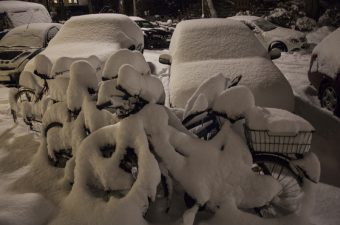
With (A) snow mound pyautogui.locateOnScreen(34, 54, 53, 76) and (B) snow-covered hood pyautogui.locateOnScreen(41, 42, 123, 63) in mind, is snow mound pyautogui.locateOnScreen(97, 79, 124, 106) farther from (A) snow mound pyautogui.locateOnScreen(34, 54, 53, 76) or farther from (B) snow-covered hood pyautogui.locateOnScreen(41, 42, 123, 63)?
(B) snow-covered hood pyautogui.locateOnScreen(41, 42, 123, 63)

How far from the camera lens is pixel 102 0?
28.3 meters

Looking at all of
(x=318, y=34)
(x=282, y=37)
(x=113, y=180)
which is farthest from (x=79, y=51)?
(x=318, y=34)

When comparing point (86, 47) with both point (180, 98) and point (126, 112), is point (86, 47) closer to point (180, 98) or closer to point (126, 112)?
point (180, 98)

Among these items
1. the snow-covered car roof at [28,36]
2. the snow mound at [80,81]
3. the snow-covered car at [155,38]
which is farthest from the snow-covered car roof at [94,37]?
the snow-covered car at [155,38]

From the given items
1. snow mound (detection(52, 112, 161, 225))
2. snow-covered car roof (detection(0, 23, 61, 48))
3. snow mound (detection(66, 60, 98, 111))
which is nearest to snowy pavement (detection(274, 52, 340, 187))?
snow mound (detection(52, 112, 161, 225))

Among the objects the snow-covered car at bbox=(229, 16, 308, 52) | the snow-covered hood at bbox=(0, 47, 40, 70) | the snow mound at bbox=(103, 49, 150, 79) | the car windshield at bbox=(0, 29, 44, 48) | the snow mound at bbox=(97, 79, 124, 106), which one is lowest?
the snow-covered car at bbox=(229, 16, 308, 52)

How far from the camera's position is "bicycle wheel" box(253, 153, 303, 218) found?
2.97m

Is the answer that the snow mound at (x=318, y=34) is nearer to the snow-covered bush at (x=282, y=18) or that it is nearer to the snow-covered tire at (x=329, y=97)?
the snow-covered bush at (x=282, y=18)

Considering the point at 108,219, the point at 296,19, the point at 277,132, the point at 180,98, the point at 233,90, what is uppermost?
the point at 233,90

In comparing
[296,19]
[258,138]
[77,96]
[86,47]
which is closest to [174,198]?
[258,138]

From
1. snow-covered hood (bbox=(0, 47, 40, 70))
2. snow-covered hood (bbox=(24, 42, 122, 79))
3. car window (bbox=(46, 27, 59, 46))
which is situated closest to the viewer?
snow-covered hood (bbox=(24, 42, 122, 79))

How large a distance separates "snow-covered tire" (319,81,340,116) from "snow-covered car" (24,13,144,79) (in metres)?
3.82

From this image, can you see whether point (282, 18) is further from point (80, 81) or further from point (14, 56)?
point (80, 81)

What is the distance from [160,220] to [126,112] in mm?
1001
